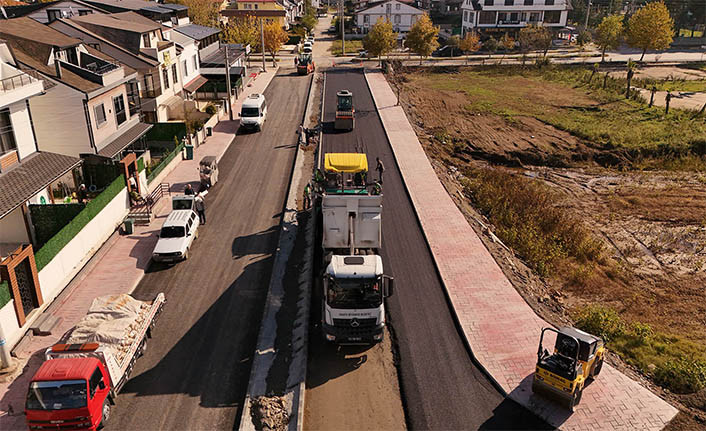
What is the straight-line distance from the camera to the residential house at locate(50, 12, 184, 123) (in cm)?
3747

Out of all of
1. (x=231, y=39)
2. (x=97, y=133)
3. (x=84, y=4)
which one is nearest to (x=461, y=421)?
(x=97, y=133)

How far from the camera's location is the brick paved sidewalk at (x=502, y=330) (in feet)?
50.5

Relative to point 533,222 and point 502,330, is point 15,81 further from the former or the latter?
point 533,222

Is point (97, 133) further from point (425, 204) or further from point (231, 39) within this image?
point (231, 39)

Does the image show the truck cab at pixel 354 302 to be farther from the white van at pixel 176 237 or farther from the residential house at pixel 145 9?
the residential house at pixel 145 9

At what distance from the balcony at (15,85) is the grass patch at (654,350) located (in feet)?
85.0

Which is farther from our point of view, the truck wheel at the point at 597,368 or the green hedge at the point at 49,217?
the green hedge at the point at 49,217

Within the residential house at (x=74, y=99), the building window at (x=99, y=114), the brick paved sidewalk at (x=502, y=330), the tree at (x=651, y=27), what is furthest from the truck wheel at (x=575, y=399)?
the tree at (x=651, y=27)

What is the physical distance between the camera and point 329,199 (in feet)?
67.4

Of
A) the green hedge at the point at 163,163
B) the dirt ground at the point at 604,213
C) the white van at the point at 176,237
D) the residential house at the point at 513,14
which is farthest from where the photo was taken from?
the residential house at the point at 513,14

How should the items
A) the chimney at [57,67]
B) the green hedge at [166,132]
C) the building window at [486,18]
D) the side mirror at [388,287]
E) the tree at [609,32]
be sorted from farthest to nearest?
1. the building window at [486,18]
2. the tree at [609,32]
3. the green hedge at [166,132]
4. the chimney at [57,67]
5. the side mirror at [388,287]

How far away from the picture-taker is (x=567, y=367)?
1520 centimetres

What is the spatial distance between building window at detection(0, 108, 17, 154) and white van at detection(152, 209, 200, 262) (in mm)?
7789

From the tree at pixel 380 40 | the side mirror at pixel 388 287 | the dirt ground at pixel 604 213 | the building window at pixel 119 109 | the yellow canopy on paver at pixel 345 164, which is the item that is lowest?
the dirt ground at pixel 604 213
